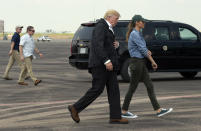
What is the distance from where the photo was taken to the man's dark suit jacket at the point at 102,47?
23.7ft

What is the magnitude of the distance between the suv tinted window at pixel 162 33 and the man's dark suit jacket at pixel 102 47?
7944 mm

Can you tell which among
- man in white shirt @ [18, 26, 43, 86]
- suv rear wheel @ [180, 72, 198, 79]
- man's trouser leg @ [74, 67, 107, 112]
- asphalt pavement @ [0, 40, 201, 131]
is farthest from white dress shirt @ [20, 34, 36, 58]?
man's trouser leg @ [74, 67, 107, 112]

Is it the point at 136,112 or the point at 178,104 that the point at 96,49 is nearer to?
the point at 136,112

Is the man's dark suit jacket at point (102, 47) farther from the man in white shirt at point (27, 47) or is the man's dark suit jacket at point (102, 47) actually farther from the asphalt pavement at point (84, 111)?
the man in white shirt at point (27, 47)

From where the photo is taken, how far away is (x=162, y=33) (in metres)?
15.4

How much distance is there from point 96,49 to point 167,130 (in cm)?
151

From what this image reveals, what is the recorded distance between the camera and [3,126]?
731 centimetres

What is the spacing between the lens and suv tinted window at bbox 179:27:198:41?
15602mm

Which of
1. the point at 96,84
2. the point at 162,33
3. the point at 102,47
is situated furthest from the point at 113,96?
the point at 162,33

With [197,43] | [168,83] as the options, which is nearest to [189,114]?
[168,83]

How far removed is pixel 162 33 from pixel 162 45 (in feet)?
1.79

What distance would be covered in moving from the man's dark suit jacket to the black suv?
712cm

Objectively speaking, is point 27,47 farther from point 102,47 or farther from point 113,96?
point 102,47

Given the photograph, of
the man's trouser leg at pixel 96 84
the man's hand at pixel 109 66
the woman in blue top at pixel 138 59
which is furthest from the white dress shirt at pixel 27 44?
the man's hand at pixel 109 66
